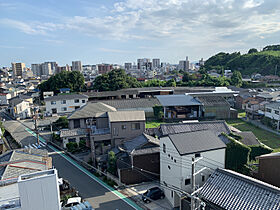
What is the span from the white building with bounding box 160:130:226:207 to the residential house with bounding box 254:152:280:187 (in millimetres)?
2851

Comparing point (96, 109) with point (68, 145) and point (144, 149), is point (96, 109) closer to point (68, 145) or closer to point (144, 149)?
point (68, 145)

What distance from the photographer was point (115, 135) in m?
19.2

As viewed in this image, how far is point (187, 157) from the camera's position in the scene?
11.7 meters

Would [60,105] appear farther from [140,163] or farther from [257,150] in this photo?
[257,150]

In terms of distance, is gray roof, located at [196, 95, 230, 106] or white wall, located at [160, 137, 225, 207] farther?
gray roof, located at [196, 95, 230, 106]

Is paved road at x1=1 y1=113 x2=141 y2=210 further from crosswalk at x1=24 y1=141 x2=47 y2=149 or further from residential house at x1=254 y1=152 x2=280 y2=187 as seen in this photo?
residential house at x1=254 y1=152 x2=280 y2=187

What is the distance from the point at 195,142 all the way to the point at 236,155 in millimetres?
3827

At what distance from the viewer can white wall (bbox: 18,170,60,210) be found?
7.09 meters

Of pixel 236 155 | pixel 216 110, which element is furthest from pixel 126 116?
pixel 216 110

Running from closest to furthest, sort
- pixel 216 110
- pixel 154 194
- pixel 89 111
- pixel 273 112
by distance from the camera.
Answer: pixel 154 194 < pixel 89 111 < pixel 273 112 < pixel 216 110

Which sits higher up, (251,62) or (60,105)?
(251,62)

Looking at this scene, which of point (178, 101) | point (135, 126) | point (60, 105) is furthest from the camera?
point (60, 105)

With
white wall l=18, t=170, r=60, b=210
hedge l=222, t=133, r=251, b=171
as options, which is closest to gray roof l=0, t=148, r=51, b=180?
white wall l=18, t=170, r=60, b=210

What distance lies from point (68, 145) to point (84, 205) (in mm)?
10416
